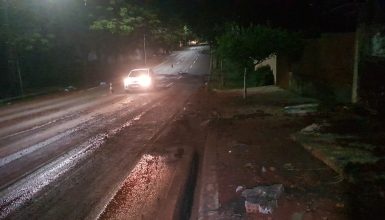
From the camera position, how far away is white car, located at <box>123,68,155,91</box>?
29391mm

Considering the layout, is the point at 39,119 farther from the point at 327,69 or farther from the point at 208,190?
the point at 208,190

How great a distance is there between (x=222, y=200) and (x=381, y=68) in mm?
7483

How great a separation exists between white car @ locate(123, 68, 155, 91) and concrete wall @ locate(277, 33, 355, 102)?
11332mm

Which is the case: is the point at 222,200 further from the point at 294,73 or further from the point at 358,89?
the point at 294,73

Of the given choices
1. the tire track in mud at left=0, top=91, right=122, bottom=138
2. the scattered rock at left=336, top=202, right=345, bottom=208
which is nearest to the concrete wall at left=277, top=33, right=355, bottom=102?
the scattered rock at left=336, top=202, right=345, bottom=208

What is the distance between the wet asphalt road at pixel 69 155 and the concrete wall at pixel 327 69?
617 cm

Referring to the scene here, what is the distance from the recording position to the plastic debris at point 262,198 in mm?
6316

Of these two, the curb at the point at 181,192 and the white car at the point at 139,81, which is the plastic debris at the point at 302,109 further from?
the white car at the point at 139,81

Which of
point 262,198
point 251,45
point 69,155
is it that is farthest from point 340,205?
point 251,45

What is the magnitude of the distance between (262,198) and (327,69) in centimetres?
1202

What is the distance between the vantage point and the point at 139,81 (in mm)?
29609

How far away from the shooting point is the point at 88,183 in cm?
838

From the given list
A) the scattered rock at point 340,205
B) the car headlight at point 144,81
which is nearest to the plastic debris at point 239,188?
the scattered rock at point 340,205

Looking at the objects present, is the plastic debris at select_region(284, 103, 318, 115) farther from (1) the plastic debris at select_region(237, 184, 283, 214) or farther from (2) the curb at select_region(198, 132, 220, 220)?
(1) the plastic debris at select_region(237, 184, 283, 214)
